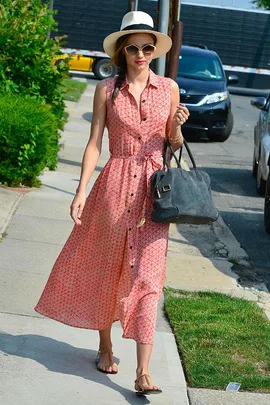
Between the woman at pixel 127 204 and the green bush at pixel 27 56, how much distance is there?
7107mm

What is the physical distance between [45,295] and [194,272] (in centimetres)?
298

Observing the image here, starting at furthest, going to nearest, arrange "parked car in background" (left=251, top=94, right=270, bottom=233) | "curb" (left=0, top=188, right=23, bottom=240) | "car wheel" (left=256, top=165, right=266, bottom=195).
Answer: "car wheel" (left=256, top=165, right=266, bottom=195), "parked car in background" (left=251, top=94, right=270, bottom=233), "curb" (left=0, top=188, right=23, bottom=240)

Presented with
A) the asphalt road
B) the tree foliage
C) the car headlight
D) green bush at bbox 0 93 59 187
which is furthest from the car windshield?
the tree foliage

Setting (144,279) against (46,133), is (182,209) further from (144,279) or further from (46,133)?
(46,133)

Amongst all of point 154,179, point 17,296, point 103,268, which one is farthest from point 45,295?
point 17,296

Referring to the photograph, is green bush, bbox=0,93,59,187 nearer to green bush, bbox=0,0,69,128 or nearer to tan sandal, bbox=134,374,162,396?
green bush, bbox=0,0,69,128

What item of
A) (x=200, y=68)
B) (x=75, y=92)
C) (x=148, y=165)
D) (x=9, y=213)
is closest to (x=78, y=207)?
(x=148, y=165)

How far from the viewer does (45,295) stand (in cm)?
506

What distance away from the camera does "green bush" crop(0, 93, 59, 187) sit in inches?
395

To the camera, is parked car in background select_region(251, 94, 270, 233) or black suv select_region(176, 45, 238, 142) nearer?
parked car in background select_region(251, 94, 270, 233)

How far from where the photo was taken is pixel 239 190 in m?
13.2

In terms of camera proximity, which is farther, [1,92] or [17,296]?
[1,92]

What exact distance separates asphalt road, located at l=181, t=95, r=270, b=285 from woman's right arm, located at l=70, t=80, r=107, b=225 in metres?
3.53

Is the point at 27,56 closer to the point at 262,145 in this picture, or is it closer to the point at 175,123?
the point at 262,145
